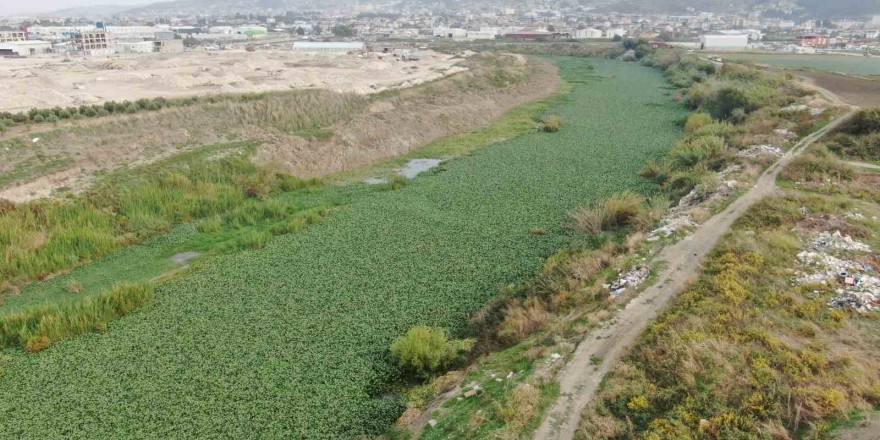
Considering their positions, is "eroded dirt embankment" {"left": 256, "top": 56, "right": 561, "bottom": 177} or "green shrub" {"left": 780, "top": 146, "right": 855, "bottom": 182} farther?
"eroded dirt embankment" {"left": 256, "top": 56, "right": 561, "bottom": 177}

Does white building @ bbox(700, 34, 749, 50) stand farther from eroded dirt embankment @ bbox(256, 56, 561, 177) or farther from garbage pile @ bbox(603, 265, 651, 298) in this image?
garbage pile @ bbox(603, 265, 651, 298)

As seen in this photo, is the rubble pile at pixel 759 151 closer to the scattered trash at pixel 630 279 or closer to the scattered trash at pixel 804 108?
→ the scattered trash at pixel 804 108

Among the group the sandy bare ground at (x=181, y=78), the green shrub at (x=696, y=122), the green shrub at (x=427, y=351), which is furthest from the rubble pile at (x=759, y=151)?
the sandy bare ground at (x=181, y=78)

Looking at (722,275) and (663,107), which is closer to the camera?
(722,275)

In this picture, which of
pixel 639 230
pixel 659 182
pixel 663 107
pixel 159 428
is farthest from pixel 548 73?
pixel 159 428

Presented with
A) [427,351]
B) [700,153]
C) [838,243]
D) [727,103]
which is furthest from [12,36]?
[838,243]

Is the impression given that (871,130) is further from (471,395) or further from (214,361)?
(214,361)

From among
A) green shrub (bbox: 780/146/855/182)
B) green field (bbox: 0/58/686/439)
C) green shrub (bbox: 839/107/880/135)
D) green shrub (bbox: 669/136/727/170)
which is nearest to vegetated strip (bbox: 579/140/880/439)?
green field (bbox: 0/58/686/439)
